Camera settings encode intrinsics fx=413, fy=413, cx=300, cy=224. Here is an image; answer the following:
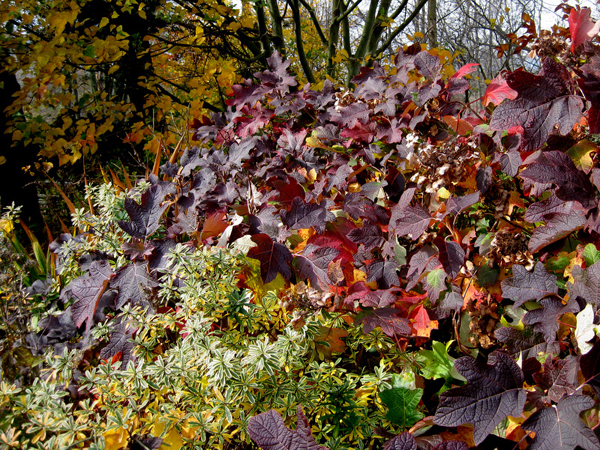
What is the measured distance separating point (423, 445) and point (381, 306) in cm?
33

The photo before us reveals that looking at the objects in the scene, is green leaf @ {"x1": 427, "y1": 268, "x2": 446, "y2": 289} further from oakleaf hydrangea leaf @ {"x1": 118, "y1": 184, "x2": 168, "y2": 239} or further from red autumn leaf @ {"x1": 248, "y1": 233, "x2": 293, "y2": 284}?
oakleaf hydrangea leaf @ {"x1": 118, "y1": 184, "x2": 168, "y2": 239}

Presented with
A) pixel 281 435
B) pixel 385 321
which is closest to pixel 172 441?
pixel 281 435

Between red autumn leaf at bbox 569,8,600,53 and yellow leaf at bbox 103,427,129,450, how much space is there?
1.31 metres

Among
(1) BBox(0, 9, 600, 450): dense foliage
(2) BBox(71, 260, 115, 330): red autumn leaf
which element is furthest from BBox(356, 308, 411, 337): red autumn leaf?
(2) BBox(71, 260, 115, 330): red autumn leaf

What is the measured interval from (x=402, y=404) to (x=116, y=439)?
2.06ft

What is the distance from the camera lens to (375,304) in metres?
1.09

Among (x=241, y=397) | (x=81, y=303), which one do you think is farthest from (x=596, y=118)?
(x=81, y=303)

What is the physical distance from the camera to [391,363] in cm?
114

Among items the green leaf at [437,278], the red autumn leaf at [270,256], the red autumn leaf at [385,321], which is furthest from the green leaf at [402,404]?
the red autumn leaf at [270,256]

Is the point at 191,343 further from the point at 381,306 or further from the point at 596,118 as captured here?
the point at 596,118

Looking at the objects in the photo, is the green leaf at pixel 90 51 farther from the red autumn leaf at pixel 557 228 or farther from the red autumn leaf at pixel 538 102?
the red autumn leaf at pixel 557 228

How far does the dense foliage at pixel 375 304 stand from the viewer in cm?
80

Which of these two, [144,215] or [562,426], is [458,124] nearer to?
[562,426]

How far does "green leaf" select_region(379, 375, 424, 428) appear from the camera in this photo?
947mm
